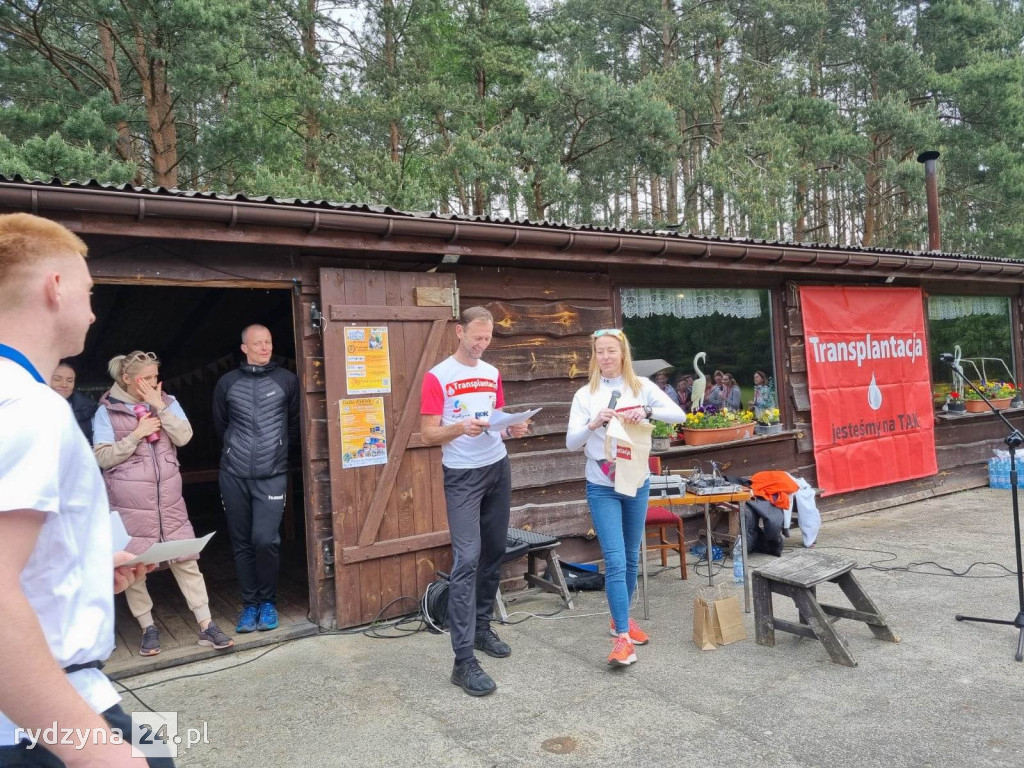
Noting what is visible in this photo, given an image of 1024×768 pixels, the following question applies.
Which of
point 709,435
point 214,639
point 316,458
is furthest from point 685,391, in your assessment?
point 214,639

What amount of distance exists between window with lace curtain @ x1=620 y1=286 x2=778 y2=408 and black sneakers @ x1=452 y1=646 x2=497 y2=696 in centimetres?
361

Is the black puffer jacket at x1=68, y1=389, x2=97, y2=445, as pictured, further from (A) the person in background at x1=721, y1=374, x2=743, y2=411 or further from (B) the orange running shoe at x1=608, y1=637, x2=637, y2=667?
(A) the person in background at x1=721, y1=374, x2=743, y2=411

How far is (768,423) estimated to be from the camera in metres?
7.43

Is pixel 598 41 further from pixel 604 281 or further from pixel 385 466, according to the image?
pixel 385 466

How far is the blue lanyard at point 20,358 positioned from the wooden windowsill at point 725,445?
5464mm

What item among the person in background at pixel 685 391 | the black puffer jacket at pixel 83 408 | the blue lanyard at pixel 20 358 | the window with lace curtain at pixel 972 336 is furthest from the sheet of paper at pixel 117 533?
the window with lace curtain at pixel 972 336

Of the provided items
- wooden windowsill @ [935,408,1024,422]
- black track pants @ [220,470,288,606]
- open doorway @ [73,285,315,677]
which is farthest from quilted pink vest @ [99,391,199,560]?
wooden windowsill @ [935,408,1024,422]

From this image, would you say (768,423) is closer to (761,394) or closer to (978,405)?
(761,394)

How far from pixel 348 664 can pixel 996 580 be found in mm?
4647

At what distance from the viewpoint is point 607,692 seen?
12.1 feet

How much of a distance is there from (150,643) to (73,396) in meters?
1.70

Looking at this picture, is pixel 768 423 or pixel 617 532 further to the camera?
pixel 768 423

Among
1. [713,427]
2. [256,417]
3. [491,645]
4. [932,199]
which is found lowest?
[491,645]

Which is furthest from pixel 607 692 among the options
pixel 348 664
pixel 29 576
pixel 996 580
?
pixel 996 580
